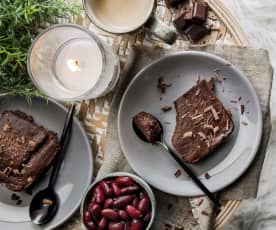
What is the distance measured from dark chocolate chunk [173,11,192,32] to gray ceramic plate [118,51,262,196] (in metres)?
0.08

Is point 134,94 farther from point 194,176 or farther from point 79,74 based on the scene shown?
point 194,176

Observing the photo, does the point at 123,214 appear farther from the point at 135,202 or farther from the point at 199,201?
the point at 199,201

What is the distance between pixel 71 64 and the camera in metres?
1.76

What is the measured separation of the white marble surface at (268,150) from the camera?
205cm

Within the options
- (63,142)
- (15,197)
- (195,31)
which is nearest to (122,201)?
(63,142)

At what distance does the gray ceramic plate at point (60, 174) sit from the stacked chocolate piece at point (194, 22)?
445 mm

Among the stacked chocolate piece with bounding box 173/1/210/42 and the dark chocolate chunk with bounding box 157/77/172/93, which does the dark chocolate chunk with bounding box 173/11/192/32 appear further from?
the dark chocolate chunk with bounding box 157/77/172/93

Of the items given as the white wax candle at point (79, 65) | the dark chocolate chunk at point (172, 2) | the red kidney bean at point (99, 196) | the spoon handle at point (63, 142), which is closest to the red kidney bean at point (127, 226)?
the red kidney bean at point (99, 196)

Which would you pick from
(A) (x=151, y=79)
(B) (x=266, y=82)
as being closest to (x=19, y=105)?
(A) (x=151, y=79)

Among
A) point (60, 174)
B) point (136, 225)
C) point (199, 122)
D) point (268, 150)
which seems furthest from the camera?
point (268, 150)

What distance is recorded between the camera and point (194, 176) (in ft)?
5.56

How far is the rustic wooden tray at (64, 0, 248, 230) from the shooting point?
1.71 metres

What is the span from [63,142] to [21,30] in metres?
0.38

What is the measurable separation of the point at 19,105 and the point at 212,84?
0.64 metres
